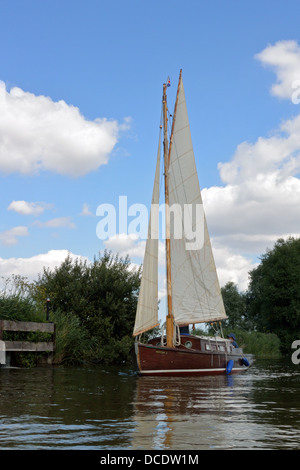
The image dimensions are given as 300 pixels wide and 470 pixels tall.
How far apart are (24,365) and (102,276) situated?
10405 millimetres

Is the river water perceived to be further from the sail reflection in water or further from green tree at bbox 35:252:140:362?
green tree at bbox 35:252:140:362

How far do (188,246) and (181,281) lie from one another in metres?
1.75

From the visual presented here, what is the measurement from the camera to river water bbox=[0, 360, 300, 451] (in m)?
8.12

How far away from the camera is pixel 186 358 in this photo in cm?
2602

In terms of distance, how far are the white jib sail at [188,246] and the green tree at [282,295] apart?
127 ft

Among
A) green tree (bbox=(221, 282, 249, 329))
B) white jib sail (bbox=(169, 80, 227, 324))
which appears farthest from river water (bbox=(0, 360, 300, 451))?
green tree (bbox=(221, 282, 249, 329))

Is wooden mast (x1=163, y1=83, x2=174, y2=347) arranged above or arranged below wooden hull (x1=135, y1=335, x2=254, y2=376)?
above

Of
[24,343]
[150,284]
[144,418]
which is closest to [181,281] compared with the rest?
[150,284]

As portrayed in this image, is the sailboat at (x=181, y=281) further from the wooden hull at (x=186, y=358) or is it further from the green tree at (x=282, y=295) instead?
the green tree at (x=282, y=295)

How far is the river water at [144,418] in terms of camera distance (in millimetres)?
8117

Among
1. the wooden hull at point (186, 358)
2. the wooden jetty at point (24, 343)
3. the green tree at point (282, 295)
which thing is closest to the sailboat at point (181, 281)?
the wooden hull at point (186, 358)

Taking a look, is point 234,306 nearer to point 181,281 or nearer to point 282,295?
point 282,295

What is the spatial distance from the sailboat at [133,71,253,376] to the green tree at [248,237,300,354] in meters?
37.2
